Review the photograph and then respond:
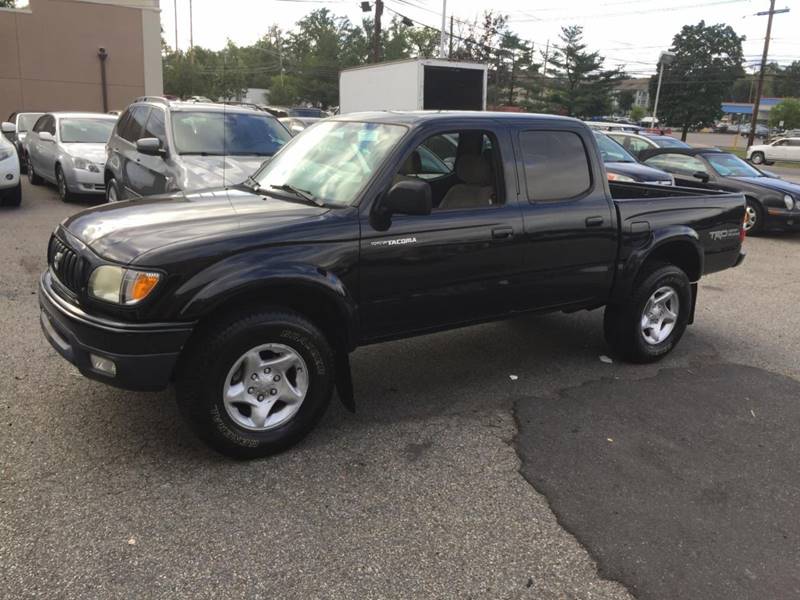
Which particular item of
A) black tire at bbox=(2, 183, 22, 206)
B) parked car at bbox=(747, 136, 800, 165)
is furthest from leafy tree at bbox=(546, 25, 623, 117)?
black tire at bbox=(2, 183, 22, 206)

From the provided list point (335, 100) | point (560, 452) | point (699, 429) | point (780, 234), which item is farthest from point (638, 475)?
point (335, 100)

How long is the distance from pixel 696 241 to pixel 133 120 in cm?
758

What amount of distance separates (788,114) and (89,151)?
7374 centimetres

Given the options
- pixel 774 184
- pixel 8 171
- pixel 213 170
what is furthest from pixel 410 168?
pixel 774 184

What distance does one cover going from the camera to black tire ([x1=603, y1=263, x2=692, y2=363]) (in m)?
5.08

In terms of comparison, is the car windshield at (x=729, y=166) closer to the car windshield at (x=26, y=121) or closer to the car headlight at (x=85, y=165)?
the car headlight at (x=85, y=165)

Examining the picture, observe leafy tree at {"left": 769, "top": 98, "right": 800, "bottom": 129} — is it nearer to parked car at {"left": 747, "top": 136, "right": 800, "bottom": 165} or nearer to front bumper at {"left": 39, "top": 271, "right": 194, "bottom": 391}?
parked car at {"left": 747, "top": 136, "right": 800, "bottom": 165}

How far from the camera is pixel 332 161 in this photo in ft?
13.8

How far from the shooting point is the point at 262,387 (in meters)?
3.54

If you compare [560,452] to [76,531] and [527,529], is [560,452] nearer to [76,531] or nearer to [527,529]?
[527,529]

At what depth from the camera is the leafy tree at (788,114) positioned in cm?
6744

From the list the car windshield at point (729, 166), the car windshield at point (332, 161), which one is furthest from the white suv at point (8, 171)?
the car windshield at point (729, 166)

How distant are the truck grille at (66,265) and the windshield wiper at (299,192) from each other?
1.26 meters

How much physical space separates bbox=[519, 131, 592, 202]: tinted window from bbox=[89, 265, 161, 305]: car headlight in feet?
8.07
